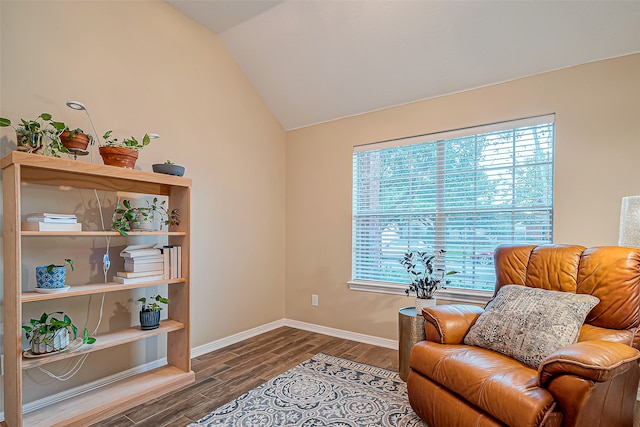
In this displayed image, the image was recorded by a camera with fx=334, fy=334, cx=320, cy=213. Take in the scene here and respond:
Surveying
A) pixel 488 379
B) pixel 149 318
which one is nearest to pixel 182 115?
pixel 149 318

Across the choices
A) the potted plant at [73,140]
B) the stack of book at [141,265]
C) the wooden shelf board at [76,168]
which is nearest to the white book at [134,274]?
the stack of book at [141,265]

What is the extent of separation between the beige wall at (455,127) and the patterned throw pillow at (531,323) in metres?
0.88

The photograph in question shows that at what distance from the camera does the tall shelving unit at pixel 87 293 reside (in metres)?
1.76

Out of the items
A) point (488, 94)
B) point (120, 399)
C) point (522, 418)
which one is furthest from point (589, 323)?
point (120, 399)

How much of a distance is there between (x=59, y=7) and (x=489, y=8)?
295 cm

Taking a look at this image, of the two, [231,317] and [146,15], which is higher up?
[146,15]

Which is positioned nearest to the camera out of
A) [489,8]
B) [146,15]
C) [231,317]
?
[489,8]

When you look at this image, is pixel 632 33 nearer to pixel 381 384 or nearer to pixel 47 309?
pixel 381 384

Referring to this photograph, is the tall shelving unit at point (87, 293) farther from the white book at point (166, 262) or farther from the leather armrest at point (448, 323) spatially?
the leather armrest at point (448, 323)

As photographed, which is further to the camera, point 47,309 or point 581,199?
point 581,199

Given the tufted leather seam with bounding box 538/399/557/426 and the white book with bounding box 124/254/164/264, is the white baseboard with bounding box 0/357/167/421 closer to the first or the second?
the white book with bounding box 124/254/164/264

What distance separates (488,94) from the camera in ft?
9.29

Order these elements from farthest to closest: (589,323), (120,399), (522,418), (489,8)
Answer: (489,8)
(120,399)
(589,323)
(522,418)

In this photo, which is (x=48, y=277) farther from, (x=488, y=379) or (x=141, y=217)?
(x=488, y=379)
